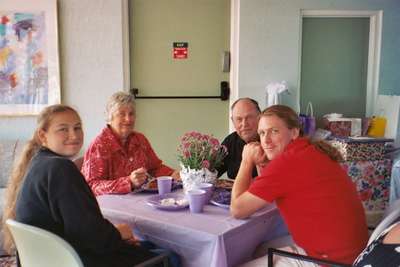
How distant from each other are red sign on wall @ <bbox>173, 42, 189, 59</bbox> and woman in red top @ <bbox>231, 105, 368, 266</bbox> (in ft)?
7.65

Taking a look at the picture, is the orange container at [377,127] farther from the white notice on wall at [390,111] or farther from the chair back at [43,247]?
the chair back at [43,247]

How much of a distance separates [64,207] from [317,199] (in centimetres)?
92

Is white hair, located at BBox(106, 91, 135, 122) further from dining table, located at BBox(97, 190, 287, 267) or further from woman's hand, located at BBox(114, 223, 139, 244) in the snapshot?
woman's hand, located at BBox(114, 223, 139, 244)

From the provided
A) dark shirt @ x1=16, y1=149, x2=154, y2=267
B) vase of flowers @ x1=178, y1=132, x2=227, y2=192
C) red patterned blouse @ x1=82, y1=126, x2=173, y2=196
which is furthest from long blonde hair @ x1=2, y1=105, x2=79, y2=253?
vase of flowers @ x1=178, y1=132, x2=227, y2=192

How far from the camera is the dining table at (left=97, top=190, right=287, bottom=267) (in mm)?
1488

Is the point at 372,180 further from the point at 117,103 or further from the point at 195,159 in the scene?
the point at 117,103

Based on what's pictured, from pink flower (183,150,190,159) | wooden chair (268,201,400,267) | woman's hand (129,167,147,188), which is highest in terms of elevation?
pink flower (183,150,190,159)

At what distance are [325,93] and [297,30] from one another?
653 mm

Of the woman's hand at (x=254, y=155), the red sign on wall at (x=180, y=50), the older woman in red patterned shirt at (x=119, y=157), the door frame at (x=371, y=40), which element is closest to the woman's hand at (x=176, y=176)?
the older woman in red patterned shirt at (x=119, y=157)

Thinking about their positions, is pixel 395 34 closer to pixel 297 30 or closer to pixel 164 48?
pixel 297 30

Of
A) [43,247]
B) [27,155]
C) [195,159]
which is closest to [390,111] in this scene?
[195,159]

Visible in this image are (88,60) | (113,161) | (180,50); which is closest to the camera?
(113,161)

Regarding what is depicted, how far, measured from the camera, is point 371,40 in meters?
3.79

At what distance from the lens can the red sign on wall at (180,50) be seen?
378cm
